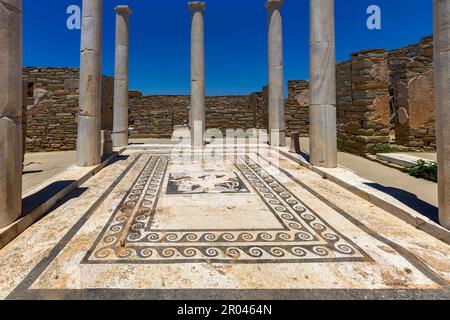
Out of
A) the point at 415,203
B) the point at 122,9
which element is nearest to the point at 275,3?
the point at 122,9

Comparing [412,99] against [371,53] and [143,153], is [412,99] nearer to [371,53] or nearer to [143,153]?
[371,53]

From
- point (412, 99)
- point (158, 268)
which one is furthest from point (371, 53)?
point (158, 268)

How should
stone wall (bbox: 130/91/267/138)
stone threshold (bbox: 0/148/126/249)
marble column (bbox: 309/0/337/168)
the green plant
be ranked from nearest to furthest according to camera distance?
stone threshold (bbox: 0/148/126/249)
the green plant
marble column (bbox: 309/0/337/168)
stone wall (bbox: 130/91/267/138)

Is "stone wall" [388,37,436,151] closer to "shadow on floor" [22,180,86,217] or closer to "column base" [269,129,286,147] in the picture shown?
A: "column base" [269,129,286,147]

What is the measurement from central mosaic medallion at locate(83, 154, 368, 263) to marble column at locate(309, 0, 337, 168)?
1.78m

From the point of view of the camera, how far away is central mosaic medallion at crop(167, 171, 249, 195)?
426 cm

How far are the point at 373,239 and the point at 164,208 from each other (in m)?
2.58

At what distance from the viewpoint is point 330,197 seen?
383 cm

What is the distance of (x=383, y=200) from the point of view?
10.9 ft

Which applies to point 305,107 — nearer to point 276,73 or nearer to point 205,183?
point 276,73

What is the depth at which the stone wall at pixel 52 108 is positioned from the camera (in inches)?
407

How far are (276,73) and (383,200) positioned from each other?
284 inches

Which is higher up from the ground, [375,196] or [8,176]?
[8,176]

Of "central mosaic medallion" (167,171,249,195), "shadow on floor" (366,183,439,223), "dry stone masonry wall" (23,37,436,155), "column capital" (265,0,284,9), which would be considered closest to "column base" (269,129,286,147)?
"dry stone masonry wall" (23,37,436,155)
